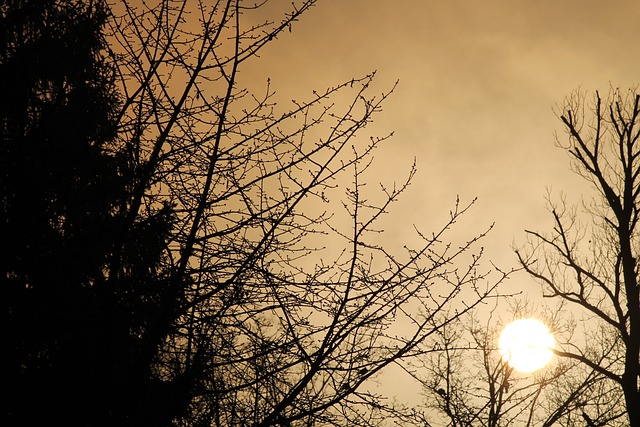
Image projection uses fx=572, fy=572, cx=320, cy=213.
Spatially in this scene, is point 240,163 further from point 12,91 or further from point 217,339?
point 12,91

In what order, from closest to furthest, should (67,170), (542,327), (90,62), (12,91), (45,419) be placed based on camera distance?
1. (45,419)
2. (67,170)
3. (12,91)
4. (90,62)
5. (542,327)

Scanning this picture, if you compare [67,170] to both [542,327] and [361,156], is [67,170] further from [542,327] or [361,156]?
[542,327]

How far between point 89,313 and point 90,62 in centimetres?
228

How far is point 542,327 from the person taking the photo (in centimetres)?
→ 1323

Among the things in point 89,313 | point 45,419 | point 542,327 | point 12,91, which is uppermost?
point 542,327

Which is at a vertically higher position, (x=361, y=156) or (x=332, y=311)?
(x=361, y=156)

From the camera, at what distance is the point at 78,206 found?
3.46 metres

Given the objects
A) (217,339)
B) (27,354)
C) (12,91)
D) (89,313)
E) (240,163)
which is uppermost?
(240,163)

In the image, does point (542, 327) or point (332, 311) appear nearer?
point (332, 311)

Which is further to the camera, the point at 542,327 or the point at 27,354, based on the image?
the point at 542,327

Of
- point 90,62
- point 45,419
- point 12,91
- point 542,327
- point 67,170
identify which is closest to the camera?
point 45,419

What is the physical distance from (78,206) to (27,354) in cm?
96

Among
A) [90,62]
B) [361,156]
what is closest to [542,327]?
[361,156]

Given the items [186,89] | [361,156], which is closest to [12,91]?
[186,89]
